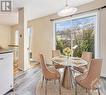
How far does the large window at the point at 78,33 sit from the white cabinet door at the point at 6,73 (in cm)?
314

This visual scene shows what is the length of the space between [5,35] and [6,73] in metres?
8.87

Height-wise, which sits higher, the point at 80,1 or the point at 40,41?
the point at 80,1

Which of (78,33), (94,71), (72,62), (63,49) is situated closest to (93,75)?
(94,71)

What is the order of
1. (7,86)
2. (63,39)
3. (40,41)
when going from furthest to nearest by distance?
(40,41)
(63,39)
(7,86)

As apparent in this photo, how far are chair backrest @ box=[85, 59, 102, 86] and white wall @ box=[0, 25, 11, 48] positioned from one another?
9.75 m

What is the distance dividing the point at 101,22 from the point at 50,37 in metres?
2.90

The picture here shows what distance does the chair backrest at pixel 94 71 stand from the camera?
245 centimetres

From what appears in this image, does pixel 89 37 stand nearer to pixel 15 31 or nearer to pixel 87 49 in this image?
pixel 87 49

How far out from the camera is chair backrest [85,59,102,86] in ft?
8.03

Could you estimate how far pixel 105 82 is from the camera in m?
4.20

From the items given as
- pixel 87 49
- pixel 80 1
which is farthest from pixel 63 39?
pixel 80 1

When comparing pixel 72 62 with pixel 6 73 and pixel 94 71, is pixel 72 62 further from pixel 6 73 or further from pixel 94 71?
pixel 6 73

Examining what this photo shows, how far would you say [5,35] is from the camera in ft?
37.3

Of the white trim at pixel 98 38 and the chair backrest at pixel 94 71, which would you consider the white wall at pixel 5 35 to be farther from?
the chair backrest at pixel 94 71
